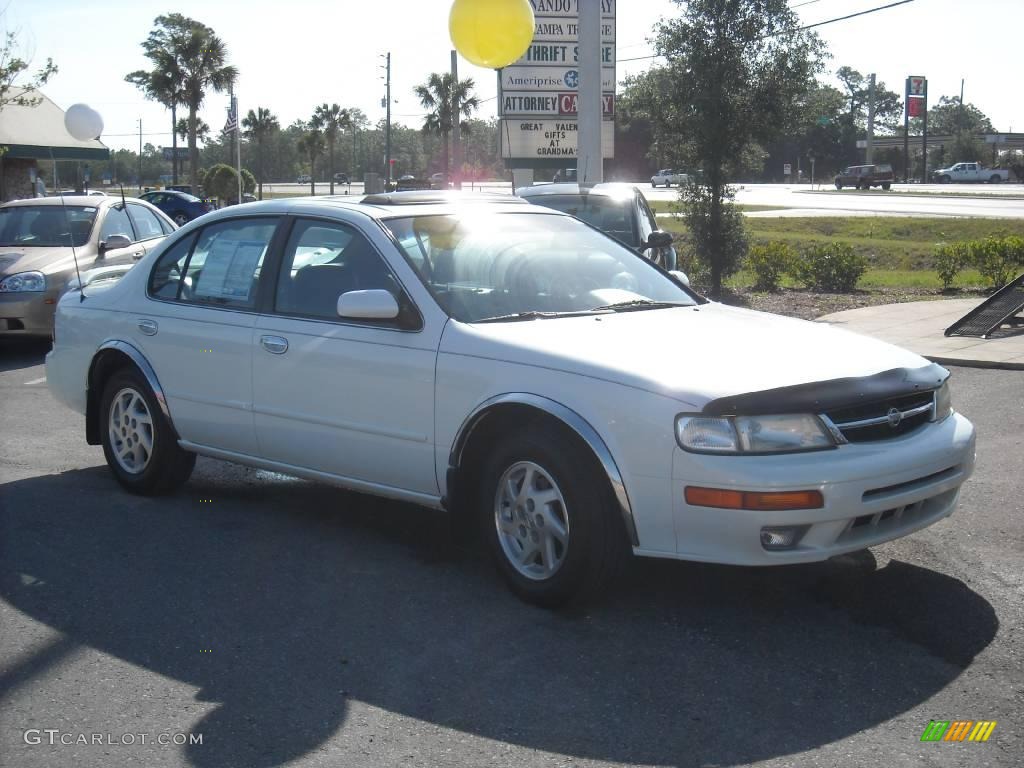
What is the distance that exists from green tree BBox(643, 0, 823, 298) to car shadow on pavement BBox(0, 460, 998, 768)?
12507mm

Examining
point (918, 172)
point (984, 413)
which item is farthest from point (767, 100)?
point (918, 172)

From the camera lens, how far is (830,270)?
17.5 m

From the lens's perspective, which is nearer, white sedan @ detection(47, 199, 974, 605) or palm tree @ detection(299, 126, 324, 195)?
white sedan @ detection(47, 199, 974, 605)

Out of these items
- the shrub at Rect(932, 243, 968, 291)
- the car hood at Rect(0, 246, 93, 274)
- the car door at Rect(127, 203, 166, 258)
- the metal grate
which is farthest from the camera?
the shrub at Rect(932, 243, 968, 291)

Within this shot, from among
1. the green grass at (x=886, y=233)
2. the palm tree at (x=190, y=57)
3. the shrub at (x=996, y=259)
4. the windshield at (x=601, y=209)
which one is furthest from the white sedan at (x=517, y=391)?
the palm tree at (x=190, y=57)

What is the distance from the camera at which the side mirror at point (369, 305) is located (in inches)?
190

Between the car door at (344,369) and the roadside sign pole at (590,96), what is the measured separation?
8.45 meters

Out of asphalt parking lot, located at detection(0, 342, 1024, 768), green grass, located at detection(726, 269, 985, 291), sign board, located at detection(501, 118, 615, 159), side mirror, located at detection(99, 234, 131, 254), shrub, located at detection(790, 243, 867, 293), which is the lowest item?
asphalt parking lot, located at detection(0, 342, 1024, 768)

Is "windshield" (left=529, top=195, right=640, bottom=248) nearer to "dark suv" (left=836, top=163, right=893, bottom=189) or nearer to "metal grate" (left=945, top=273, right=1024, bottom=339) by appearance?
"metal grate" (left=945, top=273, right=1024, bottom=339)

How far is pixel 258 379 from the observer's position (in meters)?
5.56

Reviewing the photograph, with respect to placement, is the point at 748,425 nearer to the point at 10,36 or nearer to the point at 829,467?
the point at 829,467

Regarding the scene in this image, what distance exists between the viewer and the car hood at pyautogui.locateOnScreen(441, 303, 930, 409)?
4.15 metres

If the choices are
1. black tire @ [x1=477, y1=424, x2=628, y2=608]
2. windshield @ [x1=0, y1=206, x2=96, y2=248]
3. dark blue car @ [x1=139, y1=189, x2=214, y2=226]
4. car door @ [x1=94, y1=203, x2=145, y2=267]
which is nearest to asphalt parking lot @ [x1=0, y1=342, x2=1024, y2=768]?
black tire @ [x1=477, y1=424, x2=628, y2=608]

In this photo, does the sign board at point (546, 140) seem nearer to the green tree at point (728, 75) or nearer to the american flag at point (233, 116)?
the green tree at point (728, 75)
